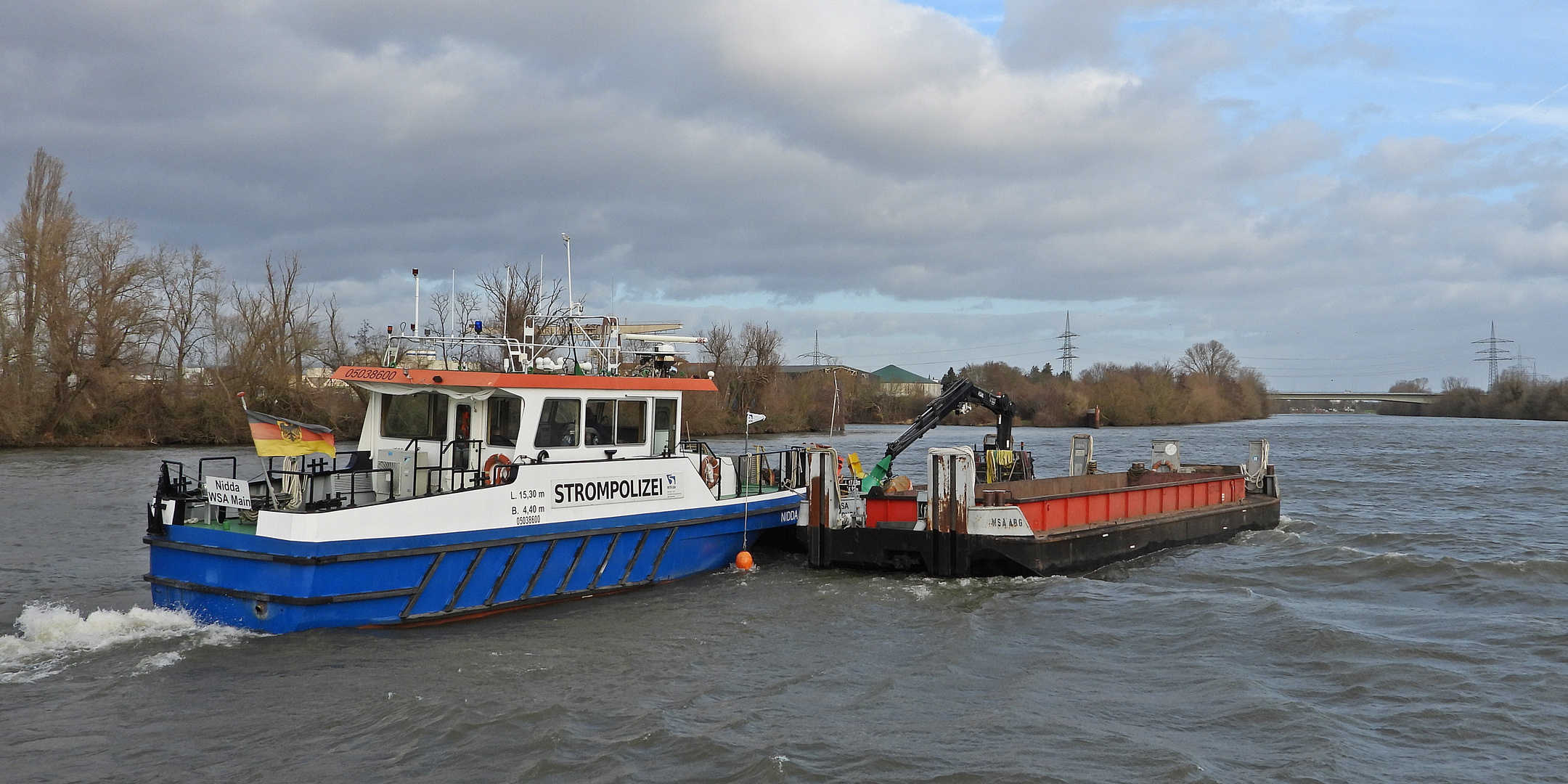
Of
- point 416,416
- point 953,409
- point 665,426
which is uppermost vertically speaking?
point 953,409

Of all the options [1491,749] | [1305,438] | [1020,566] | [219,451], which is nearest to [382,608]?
[1020,566]

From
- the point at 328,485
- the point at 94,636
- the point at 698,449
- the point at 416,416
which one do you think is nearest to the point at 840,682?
the point at 698,449

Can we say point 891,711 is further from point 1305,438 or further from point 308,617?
point 1305,438

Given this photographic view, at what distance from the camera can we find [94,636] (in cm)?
1091

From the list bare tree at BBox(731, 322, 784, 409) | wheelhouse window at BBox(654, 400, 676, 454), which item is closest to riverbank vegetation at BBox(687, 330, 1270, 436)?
bare tree at BBox(731, 322, 784, 409)

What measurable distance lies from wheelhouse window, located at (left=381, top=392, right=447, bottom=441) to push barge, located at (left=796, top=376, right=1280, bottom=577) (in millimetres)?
5503

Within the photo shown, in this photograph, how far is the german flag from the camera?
35.9 ft

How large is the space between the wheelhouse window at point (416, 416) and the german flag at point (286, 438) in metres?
2.00

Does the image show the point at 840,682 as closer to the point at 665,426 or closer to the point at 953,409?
the point at 665,426

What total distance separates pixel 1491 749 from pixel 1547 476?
1265 inches

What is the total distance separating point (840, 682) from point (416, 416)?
6.72 meters

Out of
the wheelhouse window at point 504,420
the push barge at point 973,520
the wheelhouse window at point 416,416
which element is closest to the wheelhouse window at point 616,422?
the wheelhouse window at point 504,420

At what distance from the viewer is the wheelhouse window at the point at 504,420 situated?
43.1 ft

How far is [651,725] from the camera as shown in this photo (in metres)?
8.87
